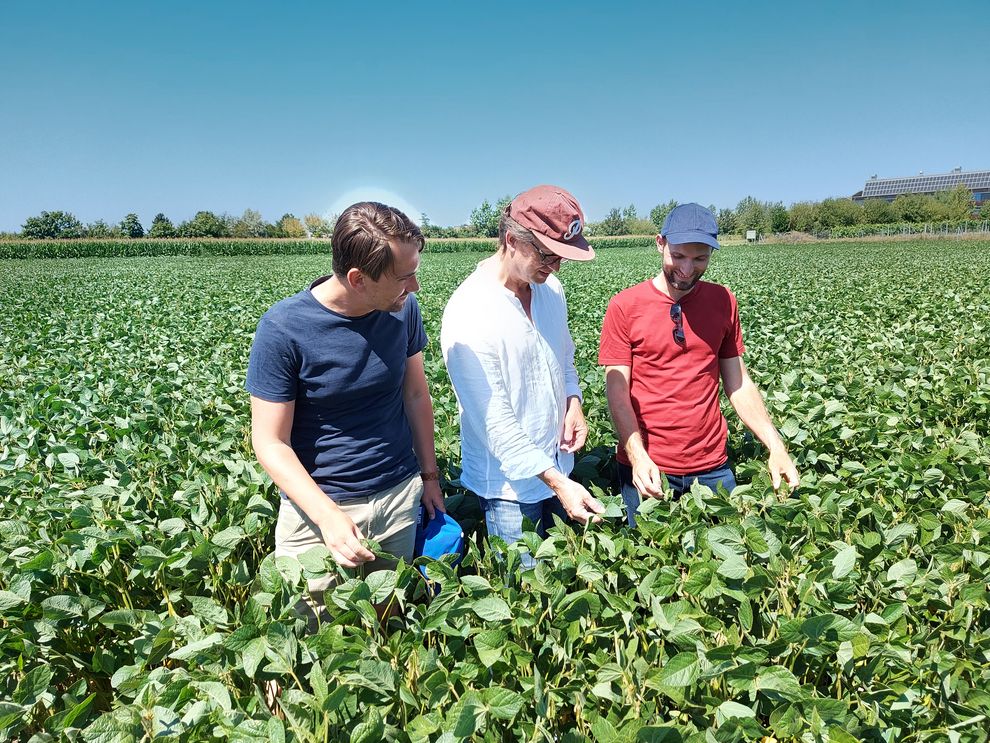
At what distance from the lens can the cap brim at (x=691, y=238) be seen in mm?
2205

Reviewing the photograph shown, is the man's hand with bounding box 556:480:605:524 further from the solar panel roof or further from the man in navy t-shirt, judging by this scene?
the solar panel roof

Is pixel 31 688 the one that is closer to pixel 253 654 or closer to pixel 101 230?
pixel 253 654

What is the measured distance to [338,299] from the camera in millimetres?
1852

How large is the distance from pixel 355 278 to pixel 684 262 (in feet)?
4.29

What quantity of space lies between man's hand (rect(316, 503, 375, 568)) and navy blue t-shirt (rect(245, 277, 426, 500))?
0.29 meters

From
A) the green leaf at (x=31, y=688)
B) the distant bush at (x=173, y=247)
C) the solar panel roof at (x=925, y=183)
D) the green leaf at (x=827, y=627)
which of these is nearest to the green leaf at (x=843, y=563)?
the green leaf at (x=827, y=627)

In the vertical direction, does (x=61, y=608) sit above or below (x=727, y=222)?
below

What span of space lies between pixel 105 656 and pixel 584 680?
1381 mm

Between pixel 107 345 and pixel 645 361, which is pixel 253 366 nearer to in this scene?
pixel 645 361

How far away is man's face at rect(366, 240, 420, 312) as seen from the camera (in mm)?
1744

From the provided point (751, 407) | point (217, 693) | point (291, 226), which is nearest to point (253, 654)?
point (217, 693)

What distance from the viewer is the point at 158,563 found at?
1.85 meters

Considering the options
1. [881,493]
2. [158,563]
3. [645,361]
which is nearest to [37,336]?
[158,563]

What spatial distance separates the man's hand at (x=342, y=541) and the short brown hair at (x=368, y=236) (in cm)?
72
